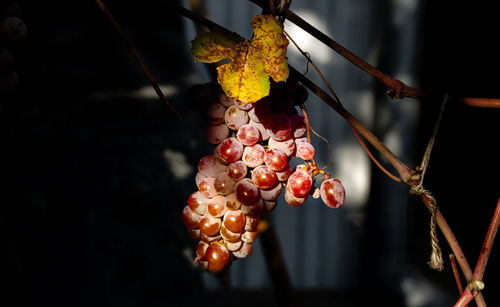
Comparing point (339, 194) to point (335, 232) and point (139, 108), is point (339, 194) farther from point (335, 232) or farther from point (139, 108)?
point (335, 232)

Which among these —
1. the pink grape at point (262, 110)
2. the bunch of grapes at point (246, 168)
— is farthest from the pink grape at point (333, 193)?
the pink grape at point (262, 110)

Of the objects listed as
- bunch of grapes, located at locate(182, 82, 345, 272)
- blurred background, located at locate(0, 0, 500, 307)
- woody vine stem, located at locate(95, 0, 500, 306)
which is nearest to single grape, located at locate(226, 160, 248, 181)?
bunch of grapes, located at locate(182, 82, 345, 272)

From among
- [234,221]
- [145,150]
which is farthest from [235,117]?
[145,150]

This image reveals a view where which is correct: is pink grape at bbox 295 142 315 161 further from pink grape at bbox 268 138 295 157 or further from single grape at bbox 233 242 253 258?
single grape at bbox 233 242 253 258

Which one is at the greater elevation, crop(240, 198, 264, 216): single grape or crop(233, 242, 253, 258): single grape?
crop(240, 198, 264, 216): single grape

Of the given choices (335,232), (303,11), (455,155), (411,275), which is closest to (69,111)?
(303,11)

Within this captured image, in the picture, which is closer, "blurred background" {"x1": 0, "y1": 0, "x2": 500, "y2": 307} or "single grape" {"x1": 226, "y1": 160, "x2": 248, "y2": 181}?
"single grape" {"x1": 226, "y1": 160, "x2": 248, "y2": 181}

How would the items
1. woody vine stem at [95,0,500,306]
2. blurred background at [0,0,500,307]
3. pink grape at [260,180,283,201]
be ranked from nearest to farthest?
woody vine stem at [95,0,500,306] < pink grape at [260,180,283,201] < blurred background at [0,0,500,307]
